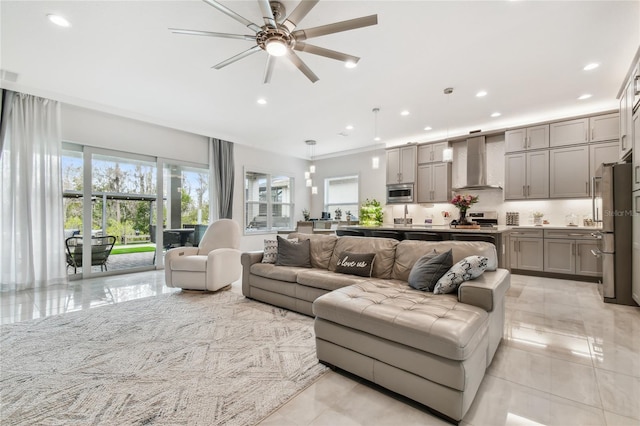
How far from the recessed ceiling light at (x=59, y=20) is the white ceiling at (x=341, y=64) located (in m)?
0.06

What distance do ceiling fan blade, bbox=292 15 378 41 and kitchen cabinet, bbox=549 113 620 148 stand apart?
509cm

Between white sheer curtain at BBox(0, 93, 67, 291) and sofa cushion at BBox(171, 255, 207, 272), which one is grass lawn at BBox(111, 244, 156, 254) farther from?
sofa cushion at BBox(171, 255, 207, 272)

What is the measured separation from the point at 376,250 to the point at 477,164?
4.26 metres

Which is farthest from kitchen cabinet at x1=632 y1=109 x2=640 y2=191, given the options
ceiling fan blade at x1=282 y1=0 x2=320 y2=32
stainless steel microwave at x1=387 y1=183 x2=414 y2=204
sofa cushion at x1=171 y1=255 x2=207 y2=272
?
sofa cushion at x1=171 y1=255 x2=207 y2=272

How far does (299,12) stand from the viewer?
→ 2.14 meters

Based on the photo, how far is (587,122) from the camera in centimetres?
487

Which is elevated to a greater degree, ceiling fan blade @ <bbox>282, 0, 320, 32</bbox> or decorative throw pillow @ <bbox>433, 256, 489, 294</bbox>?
ceiling fan blade @ <bbox>282, 0, 320, 32</bbox>

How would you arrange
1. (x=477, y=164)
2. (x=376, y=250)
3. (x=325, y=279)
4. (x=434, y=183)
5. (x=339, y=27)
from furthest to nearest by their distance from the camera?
(x=434, y=183)
(x=477, y=164)
(x=376, y=250)
(x=325, y=279)
(x=339, y=27)

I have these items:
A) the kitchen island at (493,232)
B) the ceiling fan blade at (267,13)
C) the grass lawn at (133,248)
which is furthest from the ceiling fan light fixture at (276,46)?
the grass lawn at (133,248)

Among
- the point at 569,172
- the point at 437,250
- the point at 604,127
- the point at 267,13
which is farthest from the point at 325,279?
the point at 604,127

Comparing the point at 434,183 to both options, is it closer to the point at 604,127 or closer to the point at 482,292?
the point at 604,127

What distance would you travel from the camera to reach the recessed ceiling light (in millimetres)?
2598

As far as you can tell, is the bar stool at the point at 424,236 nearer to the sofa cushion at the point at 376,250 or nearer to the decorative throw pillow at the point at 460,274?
the sofa cushion at the point at 376,250

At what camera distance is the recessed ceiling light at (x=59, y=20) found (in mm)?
2598
